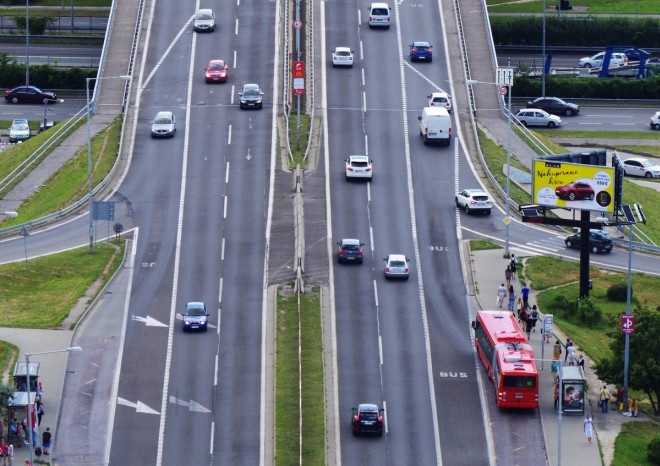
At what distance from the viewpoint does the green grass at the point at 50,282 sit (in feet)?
351

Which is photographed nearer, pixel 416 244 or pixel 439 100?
pixel 416 244

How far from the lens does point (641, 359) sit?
96875 millimetres

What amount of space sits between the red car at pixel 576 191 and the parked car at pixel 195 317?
2490 centimetres

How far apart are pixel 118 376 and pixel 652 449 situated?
31.7m

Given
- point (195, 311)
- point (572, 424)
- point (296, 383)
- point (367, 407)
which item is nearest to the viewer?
point (367, 407)

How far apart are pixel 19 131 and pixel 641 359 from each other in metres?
75.3

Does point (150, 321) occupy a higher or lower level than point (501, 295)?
lower

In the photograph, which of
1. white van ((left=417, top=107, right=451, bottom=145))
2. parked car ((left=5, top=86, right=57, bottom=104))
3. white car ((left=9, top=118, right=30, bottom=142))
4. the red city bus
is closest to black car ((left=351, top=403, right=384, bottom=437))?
the red city bus

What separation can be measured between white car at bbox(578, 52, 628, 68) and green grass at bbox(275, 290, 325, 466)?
231 feet

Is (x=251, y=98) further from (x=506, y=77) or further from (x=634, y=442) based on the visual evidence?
(x=634, y=442)

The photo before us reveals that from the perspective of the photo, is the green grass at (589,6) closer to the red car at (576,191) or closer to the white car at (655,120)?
the white car at (655,120)

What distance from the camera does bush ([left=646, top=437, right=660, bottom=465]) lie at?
89438 millimetres

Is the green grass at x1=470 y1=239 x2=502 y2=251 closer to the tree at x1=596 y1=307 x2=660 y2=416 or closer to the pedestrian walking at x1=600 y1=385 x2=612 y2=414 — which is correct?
the tree at x1=596 y1=307 x2=660 y2=416

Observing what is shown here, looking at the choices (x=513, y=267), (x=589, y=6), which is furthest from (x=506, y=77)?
(x=589, y=6)
